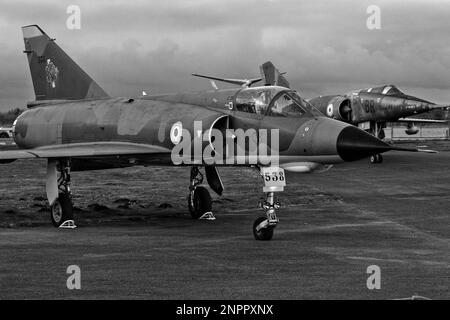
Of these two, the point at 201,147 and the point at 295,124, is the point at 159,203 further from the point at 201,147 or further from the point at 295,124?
the point at 295,124

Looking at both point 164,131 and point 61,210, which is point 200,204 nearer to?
point 164,131

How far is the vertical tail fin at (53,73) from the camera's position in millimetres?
22672

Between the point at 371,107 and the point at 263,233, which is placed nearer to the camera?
the point at 263,233

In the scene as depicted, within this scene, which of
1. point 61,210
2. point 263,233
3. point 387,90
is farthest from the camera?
point 387,90

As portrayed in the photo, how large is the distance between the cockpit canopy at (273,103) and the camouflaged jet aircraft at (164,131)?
20 mm

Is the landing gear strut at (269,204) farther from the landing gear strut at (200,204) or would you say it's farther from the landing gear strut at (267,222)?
the landing gear strut at (200,204)

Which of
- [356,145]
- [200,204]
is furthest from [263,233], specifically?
[200,204]

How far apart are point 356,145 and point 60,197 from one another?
7.09 metres

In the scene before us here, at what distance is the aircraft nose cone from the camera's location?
1473 cm

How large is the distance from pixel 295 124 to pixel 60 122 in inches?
291

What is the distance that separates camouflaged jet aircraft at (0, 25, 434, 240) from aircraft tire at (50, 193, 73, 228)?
0.02 metres

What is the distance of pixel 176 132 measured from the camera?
17.9 meters

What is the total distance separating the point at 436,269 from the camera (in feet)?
39.5

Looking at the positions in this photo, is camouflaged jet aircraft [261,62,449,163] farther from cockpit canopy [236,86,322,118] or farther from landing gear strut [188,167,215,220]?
cockpit canopy [236,86,322,118]
